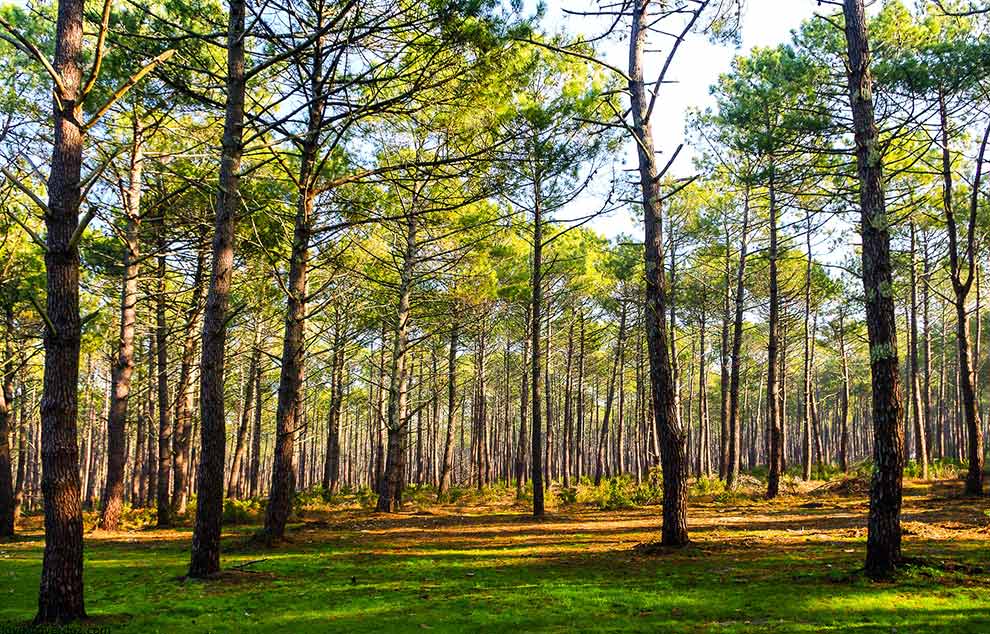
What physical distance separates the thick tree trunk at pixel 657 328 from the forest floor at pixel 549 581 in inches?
26.0

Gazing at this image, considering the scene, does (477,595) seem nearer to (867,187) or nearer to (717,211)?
(867,187)

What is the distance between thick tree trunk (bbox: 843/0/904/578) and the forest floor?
378mm

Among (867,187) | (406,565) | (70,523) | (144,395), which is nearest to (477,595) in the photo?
(406,565)

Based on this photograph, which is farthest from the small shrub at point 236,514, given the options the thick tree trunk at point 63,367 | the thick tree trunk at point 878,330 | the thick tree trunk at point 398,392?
the thick tree trunk at point 878,330

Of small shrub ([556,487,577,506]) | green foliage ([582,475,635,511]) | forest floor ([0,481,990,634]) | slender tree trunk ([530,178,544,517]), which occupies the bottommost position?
small shrub ([556,487,577,506])

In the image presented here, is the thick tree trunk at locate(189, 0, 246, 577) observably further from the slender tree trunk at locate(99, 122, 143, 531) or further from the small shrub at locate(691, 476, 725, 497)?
the small shrub at locate(691, 476, 725, 497)

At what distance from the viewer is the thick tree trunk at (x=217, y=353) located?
7641 mm

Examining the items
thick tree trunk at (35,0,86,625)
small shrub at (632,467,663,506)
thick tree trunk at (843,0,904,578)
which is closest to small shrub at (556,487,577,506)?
small shrub at (632,467,663,506)

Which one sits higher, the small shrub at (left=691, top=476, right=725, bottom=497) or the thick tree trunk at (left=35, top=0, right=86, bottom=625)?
the thick tree trunk at (left=35, top=0, right=86, bottom=625)

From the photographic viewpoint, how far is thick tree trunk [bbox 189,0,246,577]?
7641 millimetres

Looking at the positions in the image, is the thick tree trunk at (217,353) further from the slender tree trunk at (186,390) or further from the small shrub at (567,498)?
the small shrub at (567,498)

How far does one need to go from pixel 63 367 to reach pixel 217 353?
2462mm

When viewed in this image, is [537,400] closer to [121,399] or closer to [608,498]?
[608,498]

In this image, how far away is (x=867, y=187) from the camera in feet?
23.6
